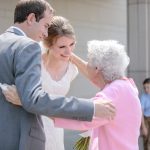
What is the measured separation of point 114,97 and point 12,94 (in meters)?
0.55

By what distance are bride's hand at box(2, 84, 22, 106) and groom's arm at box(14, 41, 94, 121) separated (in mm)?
61

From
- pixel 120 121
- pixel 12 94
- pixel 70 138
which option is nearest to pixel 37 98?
pixel 12 94

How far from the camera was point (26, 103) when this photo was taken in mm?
2119

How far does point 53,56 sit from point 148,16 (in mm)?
6209

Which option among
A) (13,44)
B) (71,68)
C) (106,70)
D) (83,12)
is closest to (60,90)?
(71,68)

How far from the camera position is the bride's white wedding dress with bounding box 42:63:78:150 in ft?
10.4

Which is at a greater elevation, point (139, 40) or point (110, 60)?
point (110, 60)

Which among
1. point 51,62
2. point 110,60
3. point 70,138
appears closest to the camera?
point 110,60

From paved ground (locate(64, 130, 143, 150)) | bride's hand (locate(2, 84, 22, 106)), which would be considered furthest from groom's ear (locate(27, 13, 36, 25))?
paved ground (locate(64, 130, 143, 150))

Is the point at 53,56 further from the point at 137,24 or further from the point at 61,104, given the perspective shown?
the point at 137,24

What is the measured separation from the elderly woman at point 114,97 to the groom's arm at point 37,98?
284 mm

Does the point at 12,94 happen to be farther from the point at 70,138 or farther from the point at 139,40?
the point at 139,40

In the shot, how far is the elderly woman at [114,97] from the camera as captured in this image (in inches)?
99.8

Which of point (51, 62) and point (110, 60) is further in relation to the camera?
point (51, 62)
